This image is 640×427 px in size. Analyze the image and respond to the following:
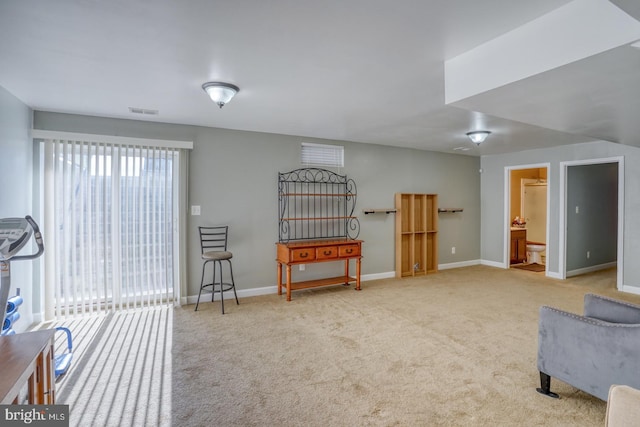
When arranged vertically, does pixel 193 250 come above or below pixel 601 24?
below

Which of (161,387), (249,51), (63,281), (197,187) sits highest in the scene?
(249,51)

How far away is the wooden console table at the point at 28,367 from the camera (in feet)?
4.07

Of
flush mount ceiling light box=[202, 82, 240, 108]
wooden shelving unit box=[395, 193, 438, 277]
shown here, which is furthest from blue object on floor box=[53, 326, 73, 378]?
wooden shelving unit box=[395, 193, 438, 277]

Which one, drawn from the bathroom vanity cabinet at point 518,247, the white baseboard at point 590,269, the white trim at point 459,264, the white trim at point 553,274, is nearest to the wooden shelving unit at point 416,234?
the white trim at point 459,264

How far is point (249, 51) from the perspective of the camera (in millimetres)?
2254

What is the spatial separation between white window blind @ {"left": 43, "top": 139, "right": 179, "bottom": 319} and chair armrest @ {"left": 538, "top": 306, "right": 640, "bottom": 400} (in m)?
3.92

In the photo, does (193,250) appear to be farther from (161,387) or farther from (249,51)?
(249,51)

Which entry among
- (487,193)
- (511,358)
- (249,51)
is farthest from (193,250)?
(487,193)

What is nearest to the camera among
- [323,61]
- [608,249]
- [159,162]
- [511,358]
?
[323,61]

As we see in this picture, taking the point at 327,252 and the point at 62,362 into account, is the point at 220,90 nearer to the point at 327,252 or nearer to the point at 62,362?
the point at 62,362

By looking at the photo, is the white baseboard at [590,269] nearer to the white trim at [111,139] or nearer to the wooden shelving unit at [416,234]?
the wooden shelving unit at [416,234]

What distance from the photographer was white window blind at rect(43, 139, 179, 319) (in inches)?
143

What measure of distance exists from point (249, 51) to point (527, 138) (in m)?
4.62

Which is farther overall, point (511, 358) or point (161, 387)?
point (511, 358)
